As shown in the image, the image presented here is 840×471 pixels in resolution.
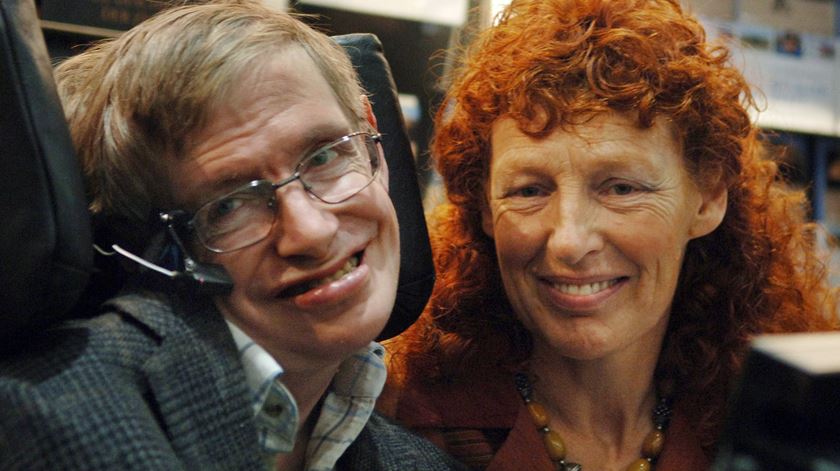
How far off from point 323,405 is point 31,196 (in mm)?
583

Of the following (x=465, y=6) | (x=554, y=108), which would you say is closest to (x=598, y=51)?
(x=554, y=108)

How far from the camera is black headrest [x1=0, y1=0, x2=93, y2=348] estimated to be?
0.92 m

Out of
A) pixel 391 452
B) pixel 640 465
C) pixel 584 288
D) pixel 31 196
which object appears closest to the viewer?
pixel 31 196

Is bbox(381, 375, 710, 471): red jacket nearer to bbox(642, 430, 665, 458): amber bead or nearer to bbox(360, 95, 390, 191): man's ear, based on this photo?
bbox(642, 430, 665, 458): amber bead

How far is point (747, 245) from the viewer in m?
1.73

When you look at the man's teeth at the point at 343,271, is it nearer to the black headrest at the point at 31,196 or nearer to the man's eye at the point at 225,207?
the man's eye at the point at 225,207

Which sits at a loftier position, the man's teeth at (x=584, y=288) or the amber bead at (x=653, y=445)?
the man's teeth at (x=584, y=288)

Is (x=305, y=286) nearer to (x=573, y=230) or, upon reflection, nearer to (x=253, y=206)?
(x=253, y=206)

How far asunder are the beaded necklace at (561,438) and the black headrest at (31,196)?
0.97 meters

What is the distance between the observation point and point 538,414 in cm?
167

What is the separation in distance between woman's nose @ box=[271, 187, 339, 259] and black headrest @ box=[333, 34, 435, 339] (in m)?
0.35

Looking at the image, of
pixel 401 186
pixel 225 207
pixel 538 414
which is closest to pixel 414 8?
pixel 401 186

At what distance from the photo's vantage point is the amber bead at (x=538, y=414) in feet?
5.46

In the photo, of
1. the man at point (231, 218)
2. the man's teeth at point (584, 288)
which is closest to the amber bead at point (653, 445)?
the man's teeth at point (584, 288)
